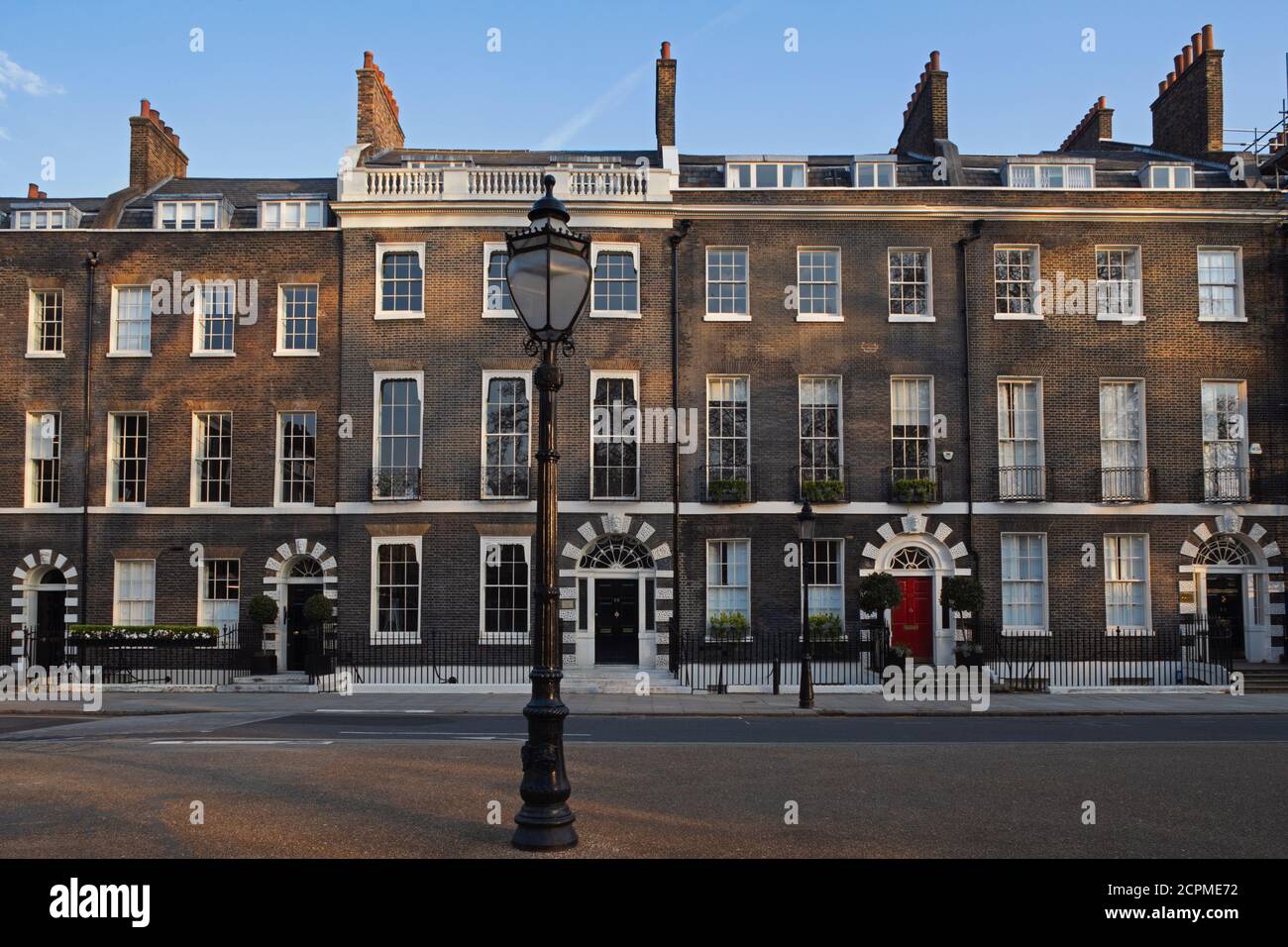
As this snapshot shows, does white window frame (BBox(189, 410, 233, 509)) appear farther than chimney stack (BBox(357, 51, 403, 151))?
No

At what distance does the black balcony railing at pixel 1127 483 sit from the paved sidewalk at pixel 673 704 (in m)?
5.74

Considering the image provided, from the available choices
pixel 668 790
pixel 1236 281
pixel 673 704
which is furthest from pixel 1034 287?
pixel 668 790

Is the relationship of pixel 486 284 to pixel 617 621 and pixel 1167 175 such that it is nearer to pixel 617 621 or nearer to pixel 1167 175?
Result: pixel 617 621

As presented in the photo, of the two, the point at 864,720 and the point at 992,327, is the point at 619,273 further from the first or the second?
the point at 864,720

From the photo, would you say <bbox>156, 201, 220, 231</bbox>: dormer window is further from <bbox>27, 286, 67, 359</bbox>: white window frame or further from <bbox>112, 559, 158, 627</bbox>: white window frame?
<bbox>112, 559, 158, 627</bbox>: white window frame

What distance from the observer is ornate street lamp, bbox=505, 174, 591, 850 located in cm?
770

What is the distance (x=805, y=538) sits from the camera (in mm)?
21500

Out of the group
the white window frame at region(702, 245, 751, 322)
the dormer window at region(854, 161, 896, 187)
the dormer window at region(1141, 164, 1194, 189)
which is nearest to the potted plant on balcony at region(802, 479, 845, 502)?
the white window frame at region(702, 245, 751, 322)

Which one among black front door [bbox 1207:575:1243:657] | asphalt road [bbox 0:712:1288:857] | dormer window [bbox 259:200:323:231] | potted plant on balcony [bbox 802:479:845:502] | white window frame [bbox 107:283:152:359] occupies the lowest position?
asphalt road [bbox 0:712:1288:857]

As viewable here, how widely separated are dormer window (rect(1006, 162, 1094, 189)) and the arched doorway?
15.6m

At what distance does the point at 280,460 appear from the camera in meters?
27.2

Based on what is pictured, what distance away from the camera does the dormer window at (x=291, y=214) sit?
1101 inches

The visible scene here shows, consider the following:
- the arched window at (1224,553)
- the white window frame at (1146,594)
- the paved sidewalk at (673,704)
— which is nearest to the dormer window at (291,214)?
the paved sidewalk at (673,704)
